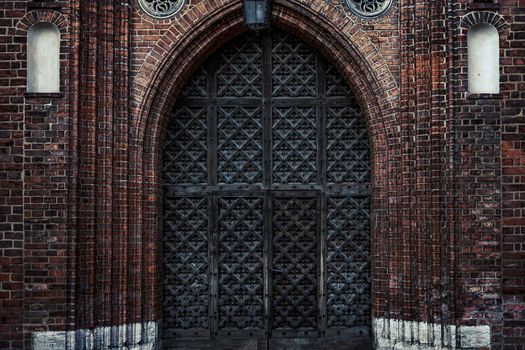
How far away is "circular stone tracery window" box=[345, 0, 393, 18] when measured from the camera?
7.65m

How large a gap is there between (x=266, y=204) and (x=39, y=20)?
134 inches

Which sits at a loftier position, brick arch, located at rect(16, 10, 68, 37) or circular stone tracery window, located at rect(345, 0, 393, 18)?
circular stone tracery window, located at rect(345, 0, 393, 18)

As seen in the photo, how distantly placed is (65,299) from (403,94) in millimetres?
4478

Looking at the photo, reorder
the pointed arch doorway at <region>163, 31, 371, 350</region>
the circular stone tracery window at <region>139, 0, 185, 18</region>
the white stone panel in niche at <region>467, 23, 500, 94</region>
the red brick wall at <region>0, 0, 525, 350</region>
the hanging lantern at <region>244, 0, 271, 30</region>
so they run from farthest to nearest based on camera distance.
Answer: the pointed arch doorway at <region>163, 31, 371, 350</region> → the circular stone tracery window at <region>139, 0, 185, 18</region> → the hanging lantern at <region>244, 0, 271, 30</region> → the white stone panel in niche at <region>467, 23, 500, 94</region> → the red brick wall at <region>0, 0, 525, 350</region>

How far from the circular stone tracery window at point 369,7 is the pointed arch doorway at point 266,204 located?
0.76m

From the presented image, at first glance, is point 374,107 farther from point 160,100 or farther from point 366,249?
point 160,100

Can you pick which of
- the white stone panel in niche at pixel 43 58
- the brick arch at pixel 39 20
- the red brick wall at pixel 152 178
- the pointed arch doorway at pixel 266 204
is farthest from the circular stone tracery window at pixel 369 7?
the white stone panel in niche at pixel 43 58

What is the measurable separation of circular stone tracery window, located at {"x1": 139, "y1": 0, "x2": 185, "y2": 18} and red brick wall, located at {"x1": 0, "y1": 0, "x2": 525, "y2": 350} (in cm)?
10

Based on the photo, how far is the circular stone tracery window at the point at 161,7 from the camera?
7.68m

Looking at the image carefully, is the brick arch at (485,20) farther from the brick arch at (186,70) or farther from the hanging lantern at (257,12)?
the hanging lantern at (257,12)

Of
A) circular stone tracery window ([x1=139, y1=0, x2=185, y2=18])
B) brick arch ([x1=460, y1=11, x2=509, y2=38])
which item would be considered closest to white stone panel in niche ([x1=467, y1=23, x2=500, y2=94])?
brick arch ([x1=460, y1=11, x2=509, y2=38])

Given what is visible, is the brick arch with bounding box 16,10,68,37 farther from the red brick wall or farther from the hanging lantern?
the hanging lantern

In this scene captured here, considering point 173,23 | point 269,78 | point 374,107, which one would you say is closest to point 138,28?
point 173,23

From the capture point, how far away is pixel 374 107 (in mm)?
7688
